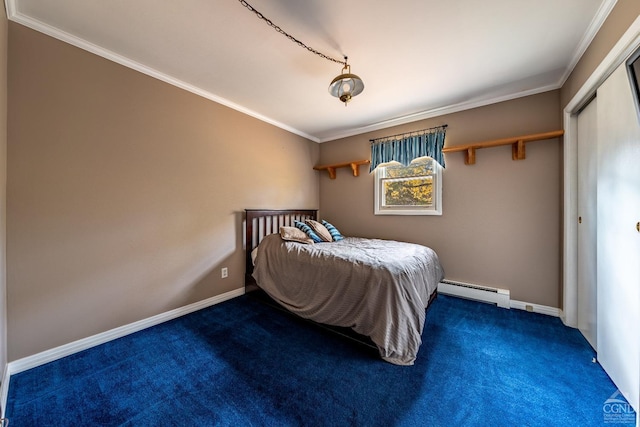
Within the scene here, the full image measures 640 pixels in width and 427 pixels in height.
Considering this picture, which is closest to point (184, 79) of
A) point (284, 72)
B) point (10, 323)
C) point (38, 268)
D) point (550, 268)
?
point (284, 72)

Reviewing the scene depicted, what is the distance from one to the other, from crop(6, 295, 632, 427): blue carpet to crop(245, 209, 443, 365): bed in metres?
0.18

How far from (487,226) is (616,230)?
1.30 m

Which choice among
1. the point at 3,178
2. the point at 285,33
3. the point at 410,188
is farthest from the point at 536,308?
the point at 3,178

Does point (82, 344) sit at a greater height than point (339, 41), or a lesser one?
lesser

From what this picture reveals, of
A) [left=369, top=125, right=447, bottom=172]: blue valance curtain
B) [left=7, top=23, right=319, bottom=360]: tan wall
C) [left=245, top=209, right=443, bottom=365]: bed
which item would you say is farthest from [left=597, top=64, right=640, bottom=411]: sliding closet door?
[left=7, top=23, right=319, bottom=360]: tan wall

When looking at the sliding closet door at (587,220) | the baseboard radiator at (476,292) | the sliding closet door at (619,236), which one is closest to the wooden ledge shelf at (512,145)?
the sliding closet door at (587,220)

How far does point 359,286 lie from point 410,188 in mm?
2041

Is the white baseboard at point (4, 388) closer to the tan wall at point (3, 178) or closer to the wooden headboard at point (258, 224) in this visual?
the tan wall at point (3, 178)

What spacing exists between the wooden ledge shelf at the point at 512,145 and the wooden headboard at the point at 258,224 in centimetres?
243

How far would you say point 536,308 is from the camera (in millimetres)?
2479

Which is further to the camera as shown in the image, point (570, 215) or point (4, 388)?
point (570, 215)

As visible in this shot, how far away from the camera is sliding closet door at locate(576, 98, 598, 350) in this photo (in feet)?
6.15

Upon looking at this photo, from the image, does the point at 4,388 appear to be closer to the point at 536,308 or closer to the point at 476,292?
the point at 476,292

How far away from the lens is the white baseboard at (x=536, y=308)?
2387 millimetres
